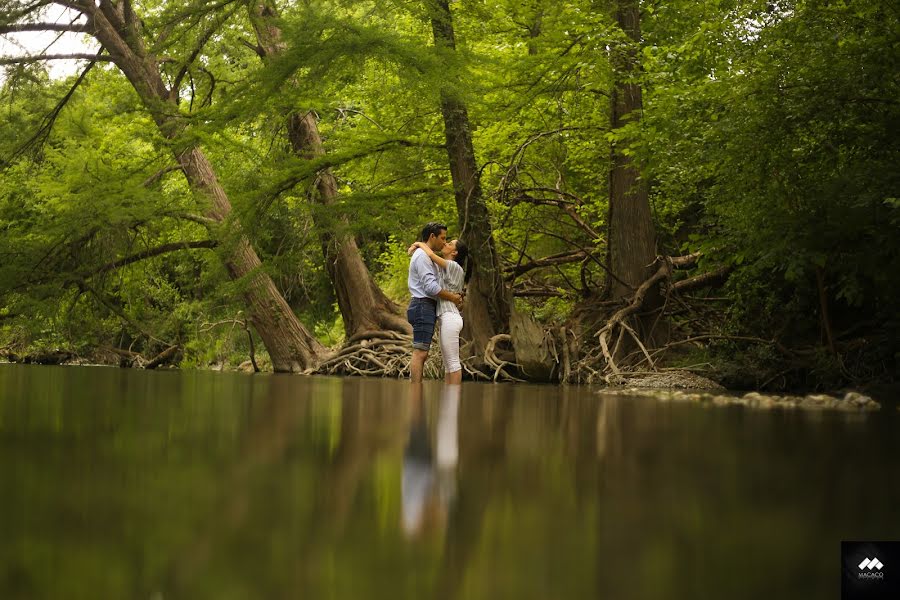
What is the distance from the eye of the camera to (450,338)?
11000 millimetres

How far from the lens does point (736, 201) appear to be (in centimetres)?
1117

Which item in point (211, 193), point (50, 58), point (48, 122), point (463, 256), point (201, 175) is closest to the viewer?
point (463, 256)

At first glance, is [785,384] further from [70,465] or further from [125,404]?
[70,465]

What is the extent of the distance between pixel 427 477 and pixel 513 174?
13.7 m

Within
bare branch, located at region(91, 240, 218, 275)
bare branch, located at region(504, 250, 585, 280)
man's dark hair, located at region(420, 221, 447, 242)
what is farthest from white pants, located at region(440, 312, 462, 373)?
bare branch, located at region(91, 240, 218, 275)

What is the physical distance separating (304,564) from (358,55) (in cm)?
1193

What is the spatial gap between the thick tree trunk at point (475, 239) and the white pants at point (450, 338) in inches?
149

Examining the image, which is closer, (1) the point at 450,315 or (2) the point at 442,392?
(2) the point at 442,392

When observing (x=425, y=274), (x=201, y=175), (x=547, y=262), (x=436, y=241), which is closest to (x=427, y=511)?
(x=425, y=274)

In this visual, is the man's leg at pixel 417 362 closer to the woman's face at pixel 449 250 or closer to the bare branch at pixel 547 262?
the woman's face at pixel 449 250

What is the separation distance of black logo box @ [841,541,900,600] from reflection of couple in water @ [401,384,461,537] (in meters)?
0.80

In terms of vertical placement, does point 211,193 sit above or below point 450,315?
above

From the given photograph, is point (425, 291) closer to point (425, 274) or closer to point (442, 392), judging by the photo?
point (425, 274)

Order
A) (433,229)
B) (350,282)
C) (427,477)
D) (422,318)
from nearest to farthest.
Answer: (427,477) < (433,229) < (422,318) < (350,282)
